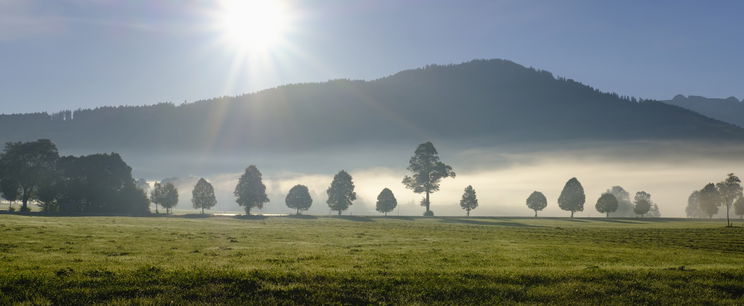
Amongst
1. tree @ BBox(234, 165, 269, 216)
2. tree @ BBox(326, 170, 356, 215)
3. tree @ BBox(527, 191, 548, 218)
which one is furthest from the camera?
tree @ BBox(527, 191, 548, 218)

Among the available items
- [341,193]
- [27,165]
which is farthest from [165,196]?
[341,193]

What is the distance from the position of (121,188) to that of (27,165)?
71.4 ft

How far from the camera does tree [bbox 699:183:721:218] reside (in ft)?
561

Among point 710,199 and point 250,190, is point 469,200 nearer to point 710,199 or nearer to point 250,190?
point 250,190

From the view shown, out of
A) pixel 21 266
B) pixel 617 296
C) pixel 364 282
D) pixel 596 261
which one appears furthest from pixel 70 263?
pixel 596 261

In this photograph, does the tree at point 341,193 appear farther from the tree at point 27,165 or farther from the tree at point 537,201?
the tree at point 27,165

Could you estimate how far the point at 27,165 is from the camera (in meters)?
116

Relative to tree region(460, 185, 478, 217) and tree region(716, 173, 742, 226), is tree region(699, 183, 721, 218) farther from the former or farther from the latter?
tree region(460, 185, 478, 217)

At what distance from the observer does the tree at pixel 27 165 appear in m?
114

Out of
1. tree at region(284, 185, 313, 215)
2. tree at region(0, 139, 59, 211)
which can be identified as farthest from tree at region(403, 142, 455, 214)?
→ tree at region(0, 139, 59, 211)

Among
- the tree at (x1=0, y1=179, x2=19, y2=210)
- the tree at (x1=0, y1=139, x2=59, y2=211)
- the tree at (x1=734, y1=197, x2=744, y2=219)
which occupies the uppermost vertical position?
the tree at (x1=0, y1=139, x2=59, y2=211)

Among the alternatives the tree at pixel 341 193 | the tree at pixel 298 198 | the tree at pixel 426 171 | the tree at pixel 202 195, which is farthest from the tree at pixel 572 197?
the tree at pixel 202 195

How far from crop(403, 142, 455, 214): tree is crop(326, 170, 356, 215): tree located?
17.6 meters

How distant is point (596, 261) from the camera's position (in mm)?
30703
